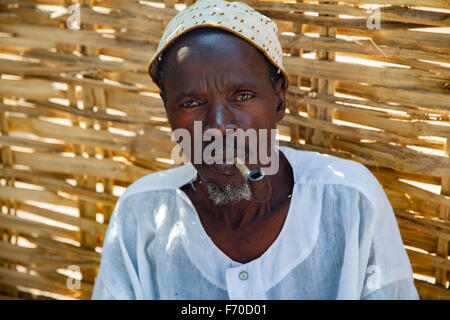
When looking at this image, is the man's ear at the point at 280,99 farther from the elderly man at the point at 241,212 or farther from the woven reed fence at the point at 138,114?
the woven reed fence at the point at 138,114

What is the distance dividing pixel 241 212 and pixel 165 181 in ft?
0.97

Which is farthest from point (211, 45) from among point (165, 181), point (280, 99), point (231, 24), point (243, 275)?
point (243, 275)

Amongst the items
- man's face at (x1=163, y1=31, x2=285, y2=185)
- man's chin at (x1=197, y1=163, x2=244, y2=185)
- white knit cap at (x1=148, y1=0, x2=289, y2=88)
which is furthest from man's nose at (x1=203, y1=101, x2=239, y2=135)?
white knit cap at (x1=148, y1=0, x2=289, y2=88)

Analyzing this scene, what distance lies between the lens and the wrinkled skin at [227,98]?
175 cm

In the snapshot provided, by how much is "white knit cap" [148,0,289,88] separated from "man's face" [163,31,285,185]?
0.09 ft

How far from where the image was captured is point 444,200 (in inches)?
79.7

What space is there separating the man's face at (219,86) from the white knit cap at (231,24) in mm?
26

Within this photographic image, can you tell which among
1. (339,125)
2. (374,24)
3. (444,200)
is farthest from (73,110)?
(444,200)

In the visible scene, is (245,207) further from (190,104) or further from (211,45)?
(211,45)

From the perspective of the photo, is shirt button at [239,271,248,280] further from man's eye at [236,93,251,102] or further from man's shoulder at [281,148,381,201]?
man's eye at [236,93,251,102]

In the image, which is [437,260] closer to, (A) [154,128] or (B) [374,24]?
(B) [374,24]

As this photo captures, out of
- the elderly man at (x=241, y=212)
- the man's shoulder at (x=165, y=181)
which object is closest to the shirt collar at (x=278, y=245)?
the elderly man at (x=241, y=212)

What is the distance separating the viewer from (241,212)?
197 centimetres

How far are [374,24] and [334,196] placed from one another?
59 centimetres
